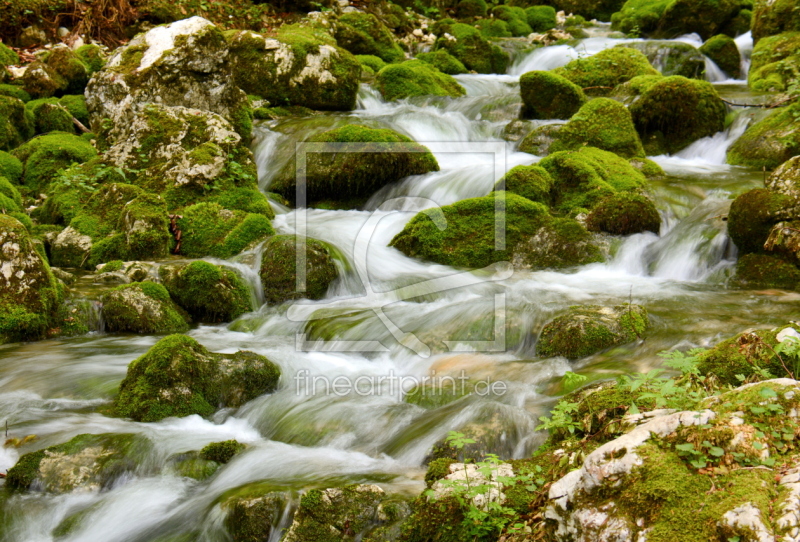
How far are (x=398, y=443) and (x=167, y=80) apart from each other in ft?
26.4

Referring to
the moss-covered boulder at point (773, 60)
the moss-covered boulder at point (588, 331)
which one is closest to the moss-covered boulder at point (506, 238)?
the moss-covered boulder at point (588, 331)

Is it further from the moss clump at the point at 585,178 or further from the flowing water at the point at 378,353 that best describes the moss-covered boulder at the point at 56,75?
the moss clump at the point at 585,178

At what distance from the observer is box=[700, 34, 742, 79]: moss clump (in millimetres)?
15297

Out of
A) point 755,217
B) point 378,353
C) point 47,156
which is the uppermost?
point 47,156

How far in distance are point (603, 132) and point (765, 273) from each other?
167 inches

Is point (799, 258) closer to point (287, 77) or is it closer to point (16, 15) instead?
point (287, 77)

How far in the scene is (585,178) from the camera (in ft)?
28.9

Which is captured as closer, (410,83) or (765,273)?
(765,273)

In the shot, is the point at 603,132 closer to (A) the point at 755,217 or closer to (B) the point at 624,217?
(B) the point at 624,217

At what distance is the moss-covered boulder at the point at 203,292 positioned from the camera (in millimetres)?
6984

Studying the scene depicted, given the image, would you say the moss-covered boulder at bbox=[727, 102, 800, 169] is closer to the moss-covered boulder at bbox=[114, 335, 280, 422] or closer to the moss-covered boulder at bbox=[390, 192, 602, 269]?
the moss-covered boulder at bbox=[390, 192, 602, 269]

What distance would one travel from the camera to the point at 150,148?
9.52 m

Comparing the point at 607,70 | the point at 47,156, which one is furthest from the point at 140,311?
the point at 607,70

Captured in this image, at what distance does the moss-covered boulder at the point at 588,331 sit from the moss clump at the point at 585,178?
299 centimetres
